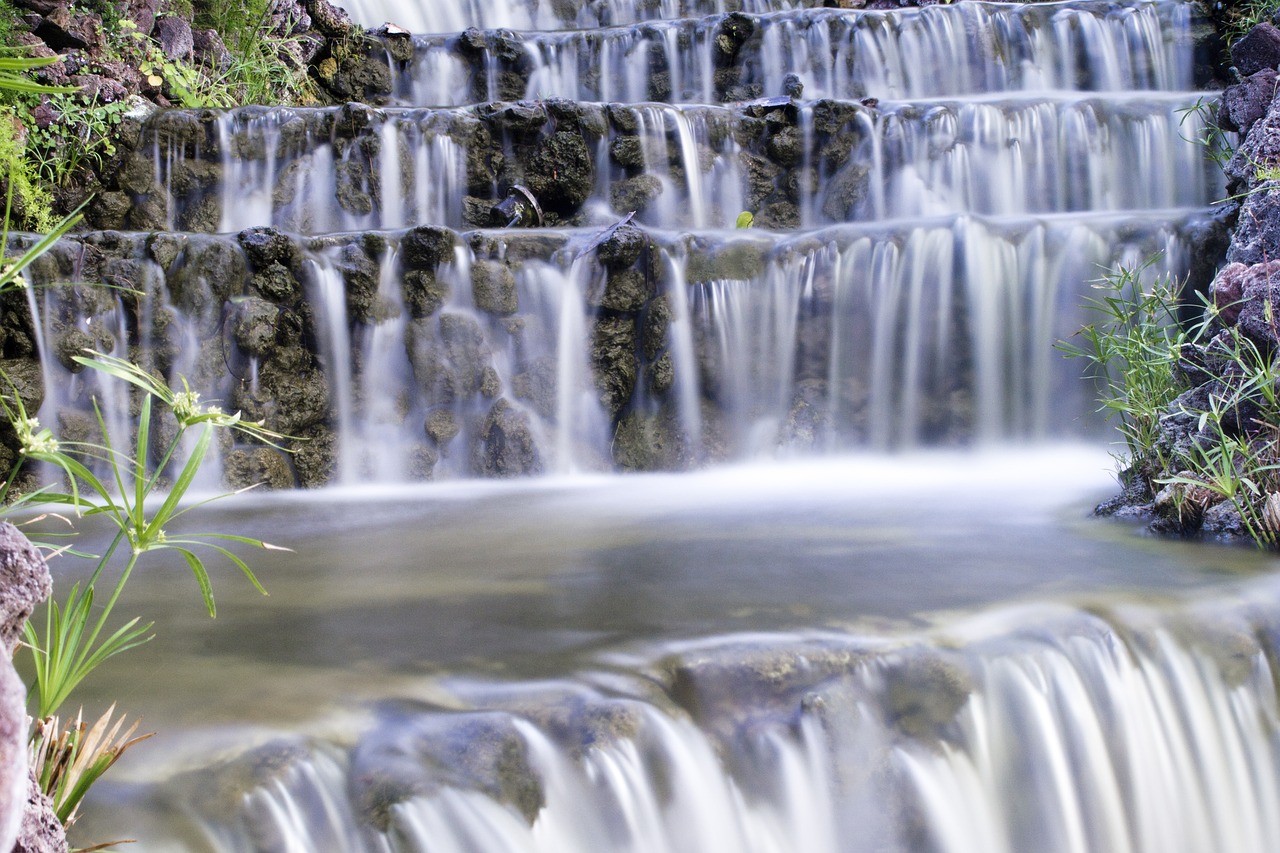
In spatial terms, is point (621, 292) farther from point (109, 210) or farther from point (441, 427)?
point (109, 210)

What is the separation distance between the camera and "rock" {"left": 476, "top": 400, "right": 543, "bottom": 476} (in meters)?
6.18

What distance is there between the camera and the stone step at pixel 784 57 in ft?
32.4

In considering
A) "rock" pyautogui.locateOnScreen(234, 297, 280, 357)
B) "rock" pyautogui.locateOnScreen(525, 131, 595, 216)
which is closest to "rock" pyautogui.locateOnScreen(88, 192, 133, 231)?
"rock" pyautogui.locateOnScreen(234, 297, 280, 357)

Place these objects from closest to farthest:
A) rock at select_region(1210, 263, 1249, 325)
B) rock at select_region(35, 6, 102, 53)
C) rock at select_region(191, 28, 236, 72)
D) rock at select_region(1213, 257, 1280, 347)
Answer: rock at select_region(1213, 257, 1280, 347)
rock at select_region(1210, 263, 1249, 325)
rock at select_region(35, 6, 102, 53)
rock at select_region(191, 28, 236, 72)

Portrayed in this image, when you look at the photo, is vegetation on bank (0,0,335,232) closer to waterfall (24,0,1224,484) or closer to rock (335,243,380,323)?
waterfall (24,0,1224,484)

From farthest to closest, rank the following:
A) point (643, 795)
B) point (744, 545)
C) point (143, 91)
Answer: point (143, 91) → point (744, 545) → point (643, 795)

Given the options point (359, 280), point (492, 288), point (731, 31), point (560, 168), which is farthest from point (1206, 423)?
point (731, 31)

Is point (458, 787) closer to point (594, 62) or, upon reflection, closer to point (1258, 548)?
point (1258, 548)

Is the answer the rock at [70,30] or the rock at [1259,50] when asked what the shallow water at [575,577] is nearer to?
the rock at [1259,50]

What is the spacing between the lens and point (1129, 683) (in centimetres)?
266

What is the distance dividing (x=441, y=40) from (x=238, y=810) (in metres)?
9.45

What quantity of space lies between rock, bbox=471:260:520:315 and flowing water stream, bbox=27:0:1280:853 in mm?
35

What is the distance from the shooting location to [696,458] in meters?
6.32

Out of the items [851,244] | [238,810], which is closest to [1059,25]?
[851,244]
